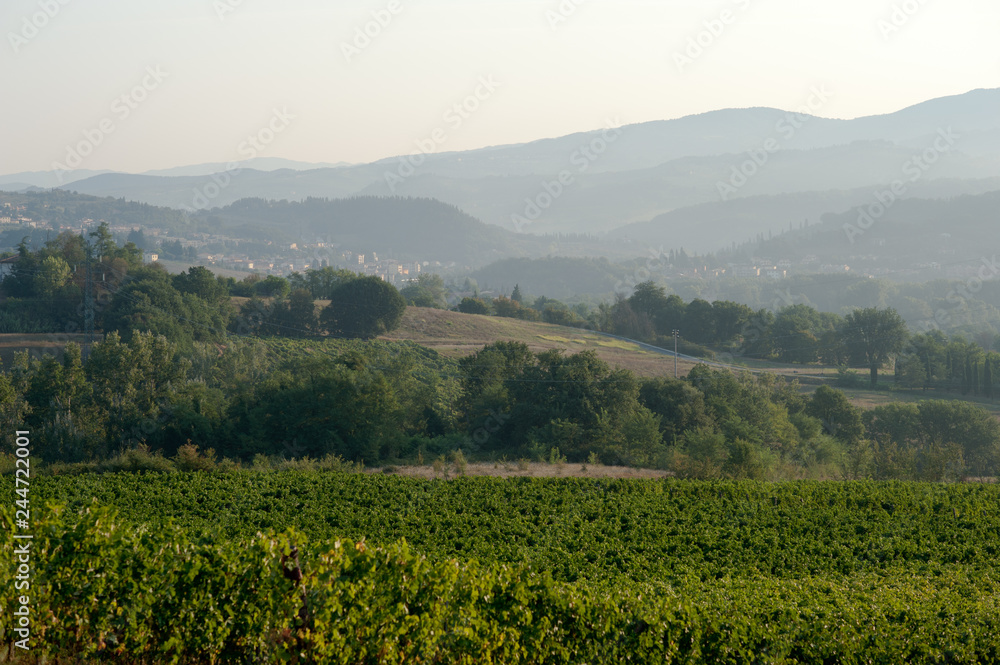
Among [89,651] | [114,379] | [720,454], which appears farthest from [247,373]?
[89,651]

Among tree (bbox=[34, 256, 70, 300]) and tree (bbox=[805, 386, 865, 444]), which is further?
tree (bbox=[34, 256, 70, 300])

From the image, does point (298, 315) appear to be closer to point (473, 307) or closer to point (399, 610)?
point (473, 307)

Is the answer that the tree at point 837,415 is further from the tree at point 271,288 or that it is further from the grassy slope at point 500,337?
the tree at point 271,288

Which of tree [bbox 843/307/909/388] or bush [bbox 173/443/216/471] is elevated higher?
tree [bbox 843/307/909/388]

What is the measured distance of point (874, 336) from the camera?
280ft

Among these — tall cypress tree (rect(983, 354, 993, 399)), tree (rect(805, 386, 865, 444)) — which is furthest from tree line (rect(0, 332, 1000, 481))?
tall cypress tree (rect(983, 354, 993, 399))

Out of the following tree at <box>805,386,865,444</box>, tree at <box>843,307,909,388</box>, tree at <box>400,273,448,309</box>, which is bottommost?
tree at <box>805,386,865,444</box>

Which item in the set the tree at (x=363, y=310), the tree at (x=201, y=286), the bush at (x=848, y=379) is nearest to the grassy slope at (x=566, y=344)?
the bush at (x=848, y=379)

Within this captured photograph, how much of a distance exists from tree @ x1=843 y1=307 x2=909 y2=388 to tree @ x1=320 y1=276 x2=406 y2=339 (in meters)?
56.2

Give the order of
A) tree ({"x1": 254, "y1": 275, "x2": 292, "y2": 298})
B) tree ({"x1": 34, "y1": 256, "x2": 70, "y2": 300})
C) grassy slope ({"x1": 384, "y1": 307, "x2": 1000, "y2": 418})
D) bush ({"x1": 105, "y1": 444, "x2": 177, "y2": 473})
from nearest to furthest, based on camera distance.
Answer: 1. bush ({"x1": 105, "y1": 444, "x2": 177, "y2": 473})
2. grassy slope ({"x1": 384, "y1": 307, "x2": 1000, "y2": 418})
3. tree ({"x1": 34, "y1": 256, "x2": 70, "y2": 300})
4. tree ({"x1": 254, "y1": 275, "x2": 292, "y2": 298})

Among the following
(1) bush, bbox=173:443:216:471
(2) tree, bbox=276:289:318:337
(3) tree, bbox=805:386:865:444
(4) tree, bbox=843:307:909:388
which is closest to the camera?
(1) bush, bbox=173:443:216:471

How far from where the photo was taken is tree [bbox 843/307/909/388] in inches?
3310

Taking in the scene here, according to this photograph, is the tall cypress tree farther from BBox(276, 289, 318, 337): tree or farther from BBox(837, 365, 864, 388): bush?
BBox(276, 289, 318, 337): tree

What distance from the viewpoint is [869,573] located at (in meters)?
14.0
